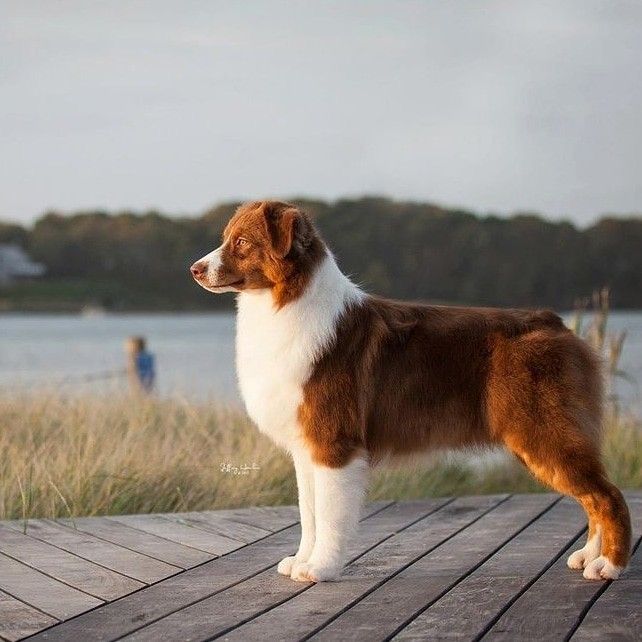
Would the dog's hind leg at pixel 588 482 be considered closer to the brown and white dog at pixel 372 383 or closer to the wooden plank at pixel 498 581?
the brown and white dog at pixel 372 383

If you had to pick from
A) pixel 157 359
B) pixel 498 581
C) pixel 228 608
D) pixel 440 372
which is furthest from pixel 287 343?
pixel 157 359

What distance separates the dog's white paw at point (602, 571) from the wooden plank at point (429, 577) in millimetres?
458

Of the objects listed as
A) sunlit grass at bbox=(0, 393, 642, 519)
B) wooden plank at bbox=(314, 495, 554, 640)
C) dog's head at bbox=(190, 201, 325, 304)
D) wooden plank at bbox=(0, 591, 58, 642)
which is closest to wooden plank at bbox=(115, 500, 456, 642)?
wooden plank at bbox=(314, 495, 554, 640)

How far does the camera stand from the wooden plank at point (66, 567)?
4012 mm

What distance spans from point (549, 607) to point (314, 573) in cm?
88

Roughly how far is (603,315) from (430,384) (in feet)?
13.7

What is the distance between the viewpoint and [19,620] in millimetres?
3609

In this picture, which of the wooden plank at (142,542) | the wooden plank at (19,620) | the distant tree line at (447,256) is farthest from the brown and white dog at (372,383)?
the distant tree line at (447,256)

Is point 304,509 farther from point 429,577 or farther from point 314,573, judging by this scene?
point 429,577

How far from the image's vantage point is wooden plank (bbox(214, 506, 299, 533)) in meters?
5.29

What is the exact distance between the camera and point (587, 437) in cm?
412

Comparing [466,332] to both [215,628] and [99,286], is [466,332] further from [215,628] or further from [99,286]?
[99,286]

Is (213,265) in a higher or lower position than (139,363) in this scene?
higher

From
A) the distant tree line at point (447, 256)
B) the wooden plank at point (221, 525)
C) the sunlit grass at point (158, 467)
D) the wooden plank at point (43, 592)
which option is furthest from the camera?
the distant tree line at point (447, 256)
